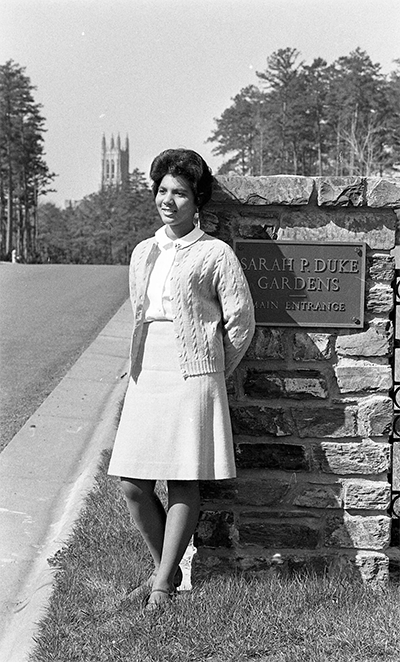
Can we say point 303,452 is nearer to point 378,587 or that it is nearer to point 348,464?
point 348,464

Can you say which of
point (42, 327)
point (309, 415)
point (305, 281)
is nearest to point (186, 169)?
point (305, 281)

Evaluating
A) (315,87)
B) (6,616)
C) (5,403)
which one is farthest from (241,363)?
(315,87)

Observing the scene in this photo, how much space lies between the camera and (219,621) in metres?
3.37

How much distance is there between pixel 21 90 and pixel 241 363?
4648cm

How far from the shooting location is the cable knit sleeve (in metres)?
3.42

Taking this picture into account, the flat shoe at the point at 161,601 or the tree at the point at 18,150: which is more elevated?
the tree at the point at 18,150

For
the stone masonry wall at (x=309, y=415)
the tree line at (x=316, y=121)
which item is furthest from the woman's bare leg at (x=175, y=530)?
the tree line at (x=316, y=121)

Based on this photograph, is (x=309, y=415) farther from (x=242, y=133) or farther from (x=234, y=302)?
(x=242, y=133)

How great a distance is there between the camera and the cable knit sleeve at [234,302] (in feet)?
11.2

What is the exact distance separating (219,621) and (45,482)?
7.78ft

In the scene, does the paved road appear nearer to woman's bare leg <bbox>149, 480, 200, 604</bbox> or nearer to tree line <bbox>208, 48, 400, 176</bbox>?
woman's bare leg <bbox>149, 480, 200, 604</bbox>

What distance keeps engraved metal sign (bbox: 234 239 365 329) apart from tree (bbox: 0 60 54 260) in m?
42.1

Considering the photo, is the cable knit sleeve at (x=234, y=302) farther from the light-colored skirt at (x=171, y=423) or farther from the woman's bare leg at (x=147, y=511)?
the woman's bare leg at (x=147, y=511)

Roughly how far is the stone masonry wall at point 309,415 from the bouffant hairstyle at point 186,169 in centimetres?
15
